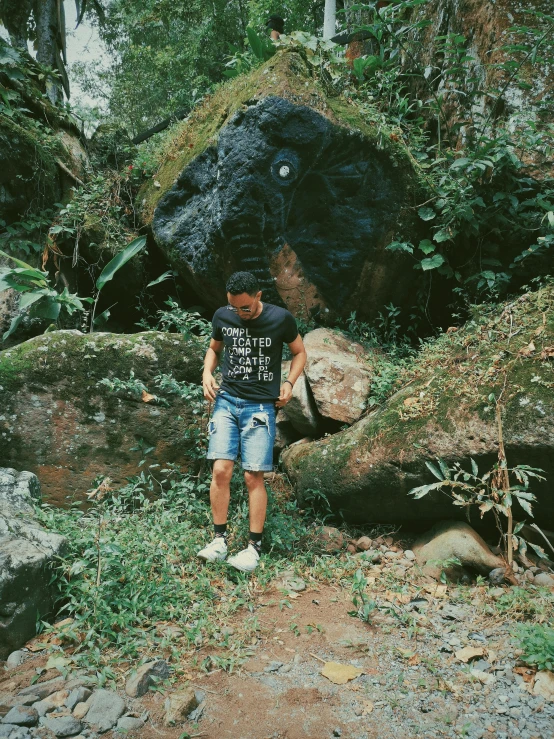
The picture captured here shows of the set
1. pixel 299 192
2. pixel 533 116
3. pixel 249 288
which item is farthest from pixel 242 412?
pixel 533 116

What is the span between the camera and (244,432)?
351 centimetres

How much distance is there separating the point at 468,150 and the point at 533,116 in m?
0.72

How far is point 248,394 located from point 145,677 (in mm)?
1764

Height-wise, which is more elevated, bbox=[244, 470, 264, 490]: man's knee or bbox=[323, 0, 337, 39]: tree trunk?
bbox=[323, 0, 337, 39]: tree trunk

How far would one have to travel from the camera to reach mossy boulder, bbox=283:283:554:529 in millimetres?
3324

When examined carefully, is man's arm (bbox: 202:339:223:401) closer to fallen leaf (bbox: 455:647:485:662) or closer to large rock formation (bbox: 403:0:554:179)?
fallen leaf (bbox: 455:647:485:662)

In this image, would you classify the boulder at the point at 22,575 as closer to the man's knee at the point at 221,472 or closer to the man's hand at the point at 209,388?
the man's knee at the point at 221,472

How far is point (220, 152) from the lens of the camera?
16.8 feet

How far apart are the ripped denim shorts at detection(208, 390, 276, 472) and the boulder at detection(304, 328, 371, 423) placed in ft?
3.61

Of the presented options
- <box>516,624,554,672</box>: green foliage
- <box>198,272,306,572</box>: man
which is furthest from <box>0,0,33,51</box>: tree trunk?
<box>516,624,554,672</box>: green foliage

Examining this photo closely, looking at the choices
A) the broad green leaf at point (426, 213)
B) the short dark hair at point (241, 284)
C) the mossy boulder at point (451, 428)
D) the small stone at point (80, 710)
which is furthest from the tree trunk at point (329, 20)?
the small stone at point (80, 710)

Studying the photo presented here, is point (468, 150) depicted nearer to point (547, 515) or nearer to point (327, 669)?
point (547, 515)

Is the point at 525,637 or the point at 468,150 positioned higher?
the point at 468,150

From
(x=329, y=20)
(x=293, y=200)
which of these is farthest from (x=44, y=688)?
(x=329, y=20)
